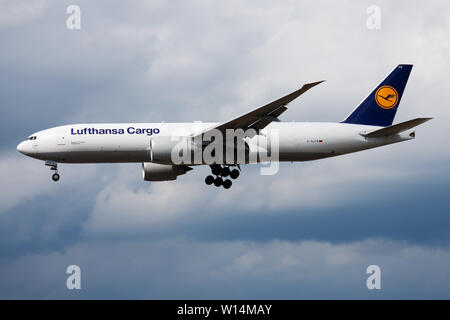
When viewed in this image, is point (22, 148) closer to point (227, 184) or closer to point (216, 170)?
point (216, 170)

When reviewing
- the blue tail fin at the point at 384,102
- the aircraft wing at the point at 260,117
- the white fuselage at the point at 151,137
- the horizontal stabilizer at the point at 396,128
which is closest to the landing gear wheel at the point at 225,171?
the white fuselage at the point at 151,137

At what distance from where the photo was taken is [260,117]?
38281 mm

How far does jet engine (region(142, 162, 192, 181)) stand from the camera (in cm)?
4347

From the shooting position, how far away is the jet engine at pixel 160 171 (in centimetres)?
4347

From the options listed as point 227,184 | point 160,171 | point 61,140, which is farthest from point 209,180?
point 61,140

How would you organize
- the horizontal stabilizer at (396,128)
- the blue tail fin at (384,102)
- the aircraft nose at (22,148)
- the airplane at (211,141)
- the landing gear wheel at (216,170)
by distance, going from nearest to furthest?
the horizontal stabilizer at (396,128), the airplane at (211,141), the landing gear wheel at (216,170), the aircraft nose at (22,148), the blue tail fin at (384,102)

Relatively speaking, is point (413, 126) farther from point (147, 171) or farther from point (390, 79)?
point (147, 171)

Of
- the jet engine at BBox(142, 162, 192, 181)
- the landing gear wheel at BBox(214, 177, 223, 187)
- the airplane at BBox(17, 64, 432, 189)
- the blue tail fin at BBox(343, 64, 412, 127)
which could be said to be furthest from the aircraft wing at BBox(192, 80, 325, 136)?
the blue tail fin at BBox(343, 64, 412, 127)

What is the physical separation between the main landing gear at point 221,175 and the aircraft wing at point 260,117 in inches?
128

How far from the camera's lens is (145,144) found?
1603 inches

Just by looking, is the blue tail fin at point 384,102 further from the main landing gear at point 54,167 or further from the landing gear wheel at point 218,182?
the main landing gear at point 54,167

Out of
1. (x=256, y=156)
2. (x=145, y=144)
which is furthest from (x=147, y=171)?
(x=256, y=156)

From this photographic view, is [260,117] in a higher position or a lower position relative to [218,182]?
higher

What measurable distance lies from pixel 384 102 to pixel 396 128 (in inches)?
144
